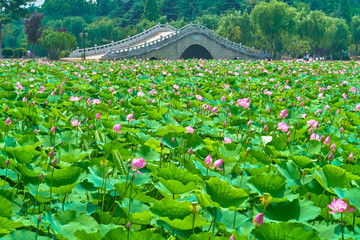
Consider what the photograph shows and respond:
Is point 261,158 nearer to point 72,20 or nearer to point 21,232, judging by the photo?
point 21,232

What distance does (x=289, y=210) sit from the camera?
139 centimetres

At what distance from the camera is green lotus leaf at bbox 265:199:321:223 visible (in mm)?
1371

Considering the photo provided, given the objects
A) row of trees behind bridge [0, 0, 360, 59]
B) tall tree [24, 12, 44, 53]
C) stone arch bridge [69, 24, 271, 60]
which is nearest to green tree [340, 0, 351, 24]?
row of trees behind bridge [0, 0, 360, 59]

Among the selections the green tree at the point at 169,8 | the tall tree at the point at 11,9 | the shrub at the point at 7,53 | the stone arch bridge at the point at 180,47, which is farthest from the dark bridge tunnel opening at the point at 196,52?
the green tree at the point at 169,8

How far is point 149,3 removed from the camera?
71375mm

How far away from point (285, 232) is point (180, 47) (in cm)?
3220

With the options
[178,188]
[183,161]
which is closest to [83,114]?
[183,161]

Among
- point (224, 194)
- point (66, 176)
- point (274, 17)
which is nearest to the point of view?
point (224, 194)

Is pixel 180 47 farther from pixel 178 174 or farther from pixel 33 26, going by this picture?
pixel 178 174

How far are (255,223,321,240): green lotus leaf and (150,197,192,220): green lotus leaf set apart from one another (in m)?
0.25

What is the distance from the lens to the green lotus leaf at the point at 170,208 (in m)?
1.19

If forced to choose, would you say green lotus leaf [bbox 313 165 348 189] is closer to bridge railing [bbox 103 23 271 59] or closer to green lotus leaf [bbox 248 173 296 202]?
green lotus leaf [bbox 248 173 296 202]

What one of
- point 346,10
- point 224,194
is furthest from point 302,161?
point 346,10

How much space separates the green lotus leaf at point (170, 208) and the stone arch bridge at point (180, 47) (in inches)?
1047
